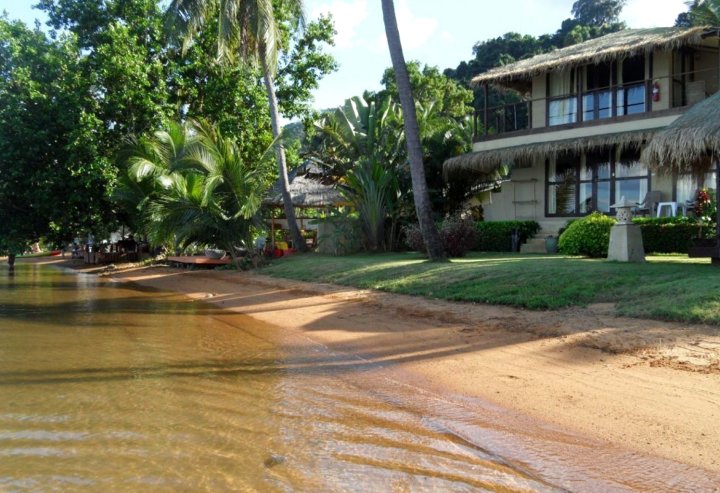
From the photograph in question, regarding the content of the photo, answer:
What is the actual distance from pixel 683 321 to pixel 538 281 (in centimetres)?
297

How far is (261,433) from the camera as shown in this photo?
4.63 metres

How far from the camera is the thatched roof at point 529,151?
55.1 ft

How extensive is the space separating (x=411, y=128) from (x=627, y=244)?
18.2 ft

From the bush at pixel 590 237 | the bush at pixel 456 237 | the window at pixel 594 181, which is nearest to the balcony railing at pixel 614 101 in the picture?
the window at pixel 594 181

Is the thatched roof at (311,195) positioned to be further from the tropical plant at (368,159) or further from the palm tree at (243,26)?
the palm tree at (243,26)

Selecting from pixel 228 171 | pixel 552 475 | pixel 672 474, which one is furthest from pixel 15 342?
pixel 228 171

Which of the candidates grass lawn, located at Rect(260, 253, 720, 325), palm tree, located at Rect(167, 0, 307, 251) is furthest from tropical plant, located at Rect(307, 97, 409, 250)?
grass lawn, located at Rect(260, 253, 720, 325)

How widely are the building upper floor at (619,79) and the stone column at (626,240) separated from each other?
7.06 m

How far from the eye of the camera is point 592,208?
Answer: 18.9 meters

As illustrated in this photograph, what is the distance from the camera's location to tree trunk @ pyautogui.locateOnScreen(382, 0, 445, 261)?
14047 mm

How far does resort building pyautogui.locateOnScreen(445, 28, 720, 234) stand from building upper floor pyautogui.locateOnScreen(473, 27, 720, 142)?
1.2 inches

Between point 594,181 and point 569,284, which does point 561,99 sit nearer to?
point 594,181

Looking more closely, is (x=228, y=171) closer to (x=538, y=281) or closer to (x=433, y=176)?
(x=433, y=176)

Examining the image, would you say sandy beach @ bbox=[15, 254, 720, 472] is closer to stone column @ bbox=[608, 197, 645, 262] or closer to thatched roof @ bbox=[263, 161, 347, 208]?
stone column @ bbox=[608, 197, 645, 262]
